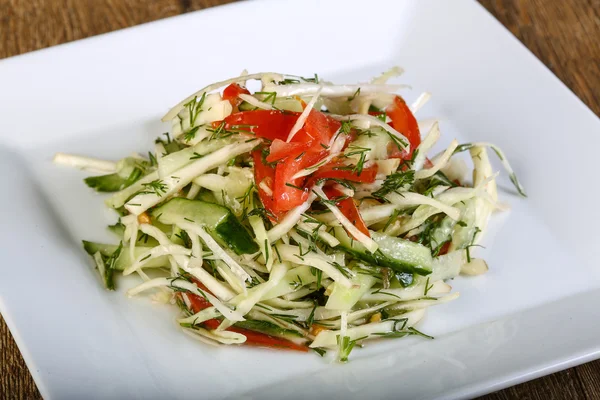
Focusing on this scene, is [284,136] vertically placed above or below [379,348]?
above

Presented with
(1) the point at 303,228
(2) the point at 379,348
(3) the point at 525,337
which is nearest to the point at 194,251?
(1) the point at 303,228

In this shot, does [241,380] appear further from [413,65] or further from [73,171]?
[413,65]

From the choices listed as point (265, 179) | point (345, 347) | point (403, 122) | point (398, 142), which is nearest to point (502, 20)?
point (403, 122)

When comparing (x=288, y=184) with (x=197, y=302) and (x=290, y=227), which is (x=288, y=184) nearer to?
(x=290, y=227)

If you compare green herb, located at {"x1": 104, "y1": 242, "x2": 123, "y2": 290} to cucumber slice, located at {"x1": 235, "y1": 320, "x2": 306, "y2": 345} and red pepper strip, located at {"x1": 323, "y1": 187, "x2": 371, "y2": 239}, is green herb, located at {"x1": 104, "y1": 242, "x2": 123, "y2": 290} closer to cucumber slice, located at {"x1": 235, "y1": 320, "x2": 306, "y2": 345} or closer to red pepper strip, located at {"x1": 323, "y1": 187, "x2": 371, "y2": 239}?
cucumber slice, located at {"x1": 235, "y1": 320, "x2": 306, "y2": 345}

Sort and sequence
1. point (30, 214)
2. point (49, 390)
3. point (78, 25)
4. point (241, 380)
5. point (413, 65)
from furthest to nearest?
point (78, 25) < point (413, 65) < point (30, 214) < point (241, 380) < point (49, 390)

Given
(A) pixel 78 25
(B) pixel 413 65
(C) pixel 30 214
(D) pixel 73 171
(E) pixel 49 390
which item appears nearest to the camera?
(E) pixel 49 390
